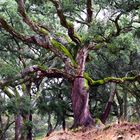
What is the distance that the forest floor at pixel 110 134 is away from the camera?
7811 millimetres

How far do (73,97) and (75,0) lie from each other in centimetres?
405

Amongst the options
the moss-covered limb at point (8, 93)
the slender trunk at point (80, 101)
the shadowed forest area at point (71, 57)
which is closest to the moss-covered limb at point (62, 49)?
A: the shadowed forest area at point (71, 57)

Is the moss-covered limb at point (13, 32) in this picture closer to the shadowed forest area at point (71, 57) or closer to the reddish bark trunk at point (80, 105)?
the shadowed forest area at point (71, 57)

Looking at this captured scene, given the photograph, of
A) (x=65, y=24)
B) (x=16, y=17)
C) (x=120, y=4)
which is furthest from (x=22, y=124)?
(x=120, y=4)

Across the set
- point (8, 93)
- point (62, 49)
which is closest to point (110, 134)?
point (62, 49)

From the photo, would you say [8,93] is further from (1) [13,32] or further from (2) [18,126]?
(1) [13,32]

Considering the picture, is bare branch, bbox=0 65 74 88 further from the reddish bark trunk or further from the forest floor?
the forest floor

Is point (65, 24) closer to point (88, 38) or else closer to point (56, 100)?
point (88, 38)

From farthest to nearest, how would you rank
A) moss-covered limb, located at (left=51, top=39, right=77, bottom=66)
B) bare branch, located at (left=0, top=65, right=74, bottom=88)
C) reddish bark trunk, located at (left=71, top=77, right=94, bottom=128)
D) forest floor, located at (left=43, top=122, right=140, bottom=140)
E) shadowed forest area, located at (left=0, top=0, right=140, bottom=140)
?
1. moss-covered limb, located at (left=51, top=39, right=77, bottom=66)
2. reddish bark trunk, located at (left=71, top=77, right=94, bottom=128)
3. bare branch, located at (left=0, top=65, right=74, bottom=88)
4. shadowed forest area, located at (left=0, top=0, right=140, bottom=140)
5. forest floor, located at (left=43, top=122, right=140, bottom=140)

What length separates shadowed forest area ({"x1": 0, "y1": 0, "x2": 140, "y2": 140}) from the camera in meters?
11.5

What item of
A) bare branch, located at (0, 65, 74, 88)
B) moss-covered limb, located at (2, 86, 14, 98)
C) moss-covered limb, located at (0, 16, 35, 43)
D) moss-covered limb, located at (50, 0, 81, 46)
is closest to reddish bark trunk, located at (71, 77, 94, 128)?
bare branch, located at (0, 65, 74, 88)

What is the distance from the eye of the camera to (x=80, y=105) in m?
14.0

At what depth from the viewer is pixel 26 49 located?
2045 cm

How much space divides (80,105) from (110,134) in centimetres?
560
